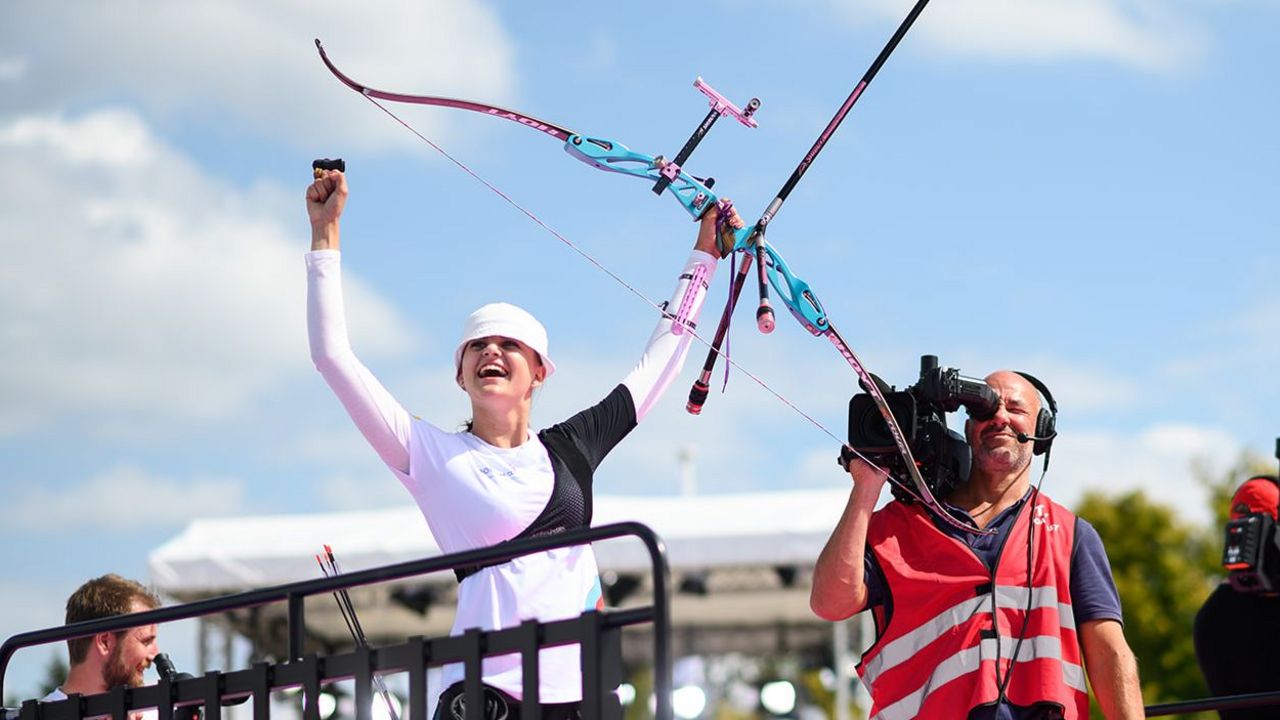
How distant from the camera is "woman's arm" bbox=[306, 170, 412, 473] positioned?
363cm

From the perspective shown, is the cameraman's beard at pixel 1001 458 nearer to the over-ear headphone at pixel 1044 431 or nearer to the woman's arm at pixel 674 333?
the over-ear headphone at pixel 1044 431

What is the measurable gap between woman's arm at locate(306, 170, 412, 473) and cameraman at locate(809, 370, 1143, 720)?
1153 millimetres

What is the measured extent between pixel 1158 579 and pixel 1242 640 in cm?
2749

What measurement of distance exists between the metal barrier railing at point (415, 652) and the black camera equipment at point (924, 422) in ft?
4.05

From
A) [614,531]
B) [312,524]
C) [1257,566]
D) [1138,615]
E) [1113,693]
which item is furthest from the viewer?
[1138,615]

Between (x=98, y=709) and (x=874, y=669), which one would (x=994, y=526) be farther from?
(x=98, y=709)

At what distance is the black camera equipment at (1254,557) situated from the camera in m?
5.37

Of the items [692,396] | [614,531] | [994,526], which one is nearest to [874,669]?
[994,526]

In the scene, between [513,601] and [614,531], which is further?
[513,601]

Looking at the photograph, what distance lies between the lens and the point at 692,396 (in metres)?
4.29

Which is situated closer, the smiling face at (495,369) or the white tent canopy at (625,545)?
the smiling face at (495,369)

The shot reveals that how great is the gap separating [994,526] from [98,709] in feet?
7.36

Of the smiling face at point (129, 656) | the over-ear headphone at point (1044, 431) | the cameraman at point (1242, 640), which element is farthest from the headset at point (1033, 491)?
the smiling face at point (129, 656)

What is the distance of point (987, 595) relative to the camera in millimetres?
4027
